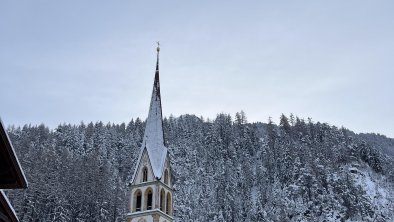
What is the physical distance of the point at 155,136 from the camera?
38.8m

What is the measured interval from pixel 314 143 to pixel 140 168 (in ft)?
295

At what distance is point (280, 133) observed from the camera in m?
131

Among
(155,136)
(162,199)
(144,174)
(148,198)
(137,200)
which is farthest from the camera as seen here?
(155,136)

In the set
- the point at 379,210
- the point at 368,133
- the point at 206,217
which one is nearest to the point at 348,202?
the point at 379,210

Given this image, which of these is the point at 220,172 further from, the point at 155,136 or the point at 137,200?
the point at 137,200

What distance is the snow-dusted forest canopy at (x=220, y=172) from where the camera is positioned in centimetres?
7675

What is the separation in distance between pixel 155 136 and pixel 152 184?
4.67 m

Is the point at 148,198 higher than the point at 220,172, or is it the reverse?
the point at 220,172

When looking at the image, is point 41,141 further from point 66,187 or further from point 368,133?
point 368,133

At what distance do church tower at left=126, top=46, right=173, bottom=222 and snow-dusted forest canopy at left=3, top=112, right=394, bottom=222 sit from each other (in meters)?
33.4

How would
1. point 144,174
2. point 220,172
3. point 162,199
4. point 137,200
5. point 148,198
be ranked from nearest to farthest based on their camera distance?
point 148,198 → point 162,199 → point 137,200 → point 144,174 → point 220,172

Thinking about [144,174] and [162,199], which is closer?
[162,199]

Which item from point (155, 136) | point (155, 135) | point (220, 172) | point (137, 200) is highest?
point (220, 172)

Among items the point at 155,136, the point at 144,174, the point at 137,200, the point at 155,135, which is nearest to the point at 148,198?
the point at 137,200
